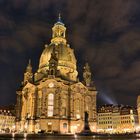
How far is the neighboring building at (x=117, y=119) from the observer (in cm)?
12825

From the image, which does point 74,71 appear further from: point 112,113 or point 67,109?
point 112,113

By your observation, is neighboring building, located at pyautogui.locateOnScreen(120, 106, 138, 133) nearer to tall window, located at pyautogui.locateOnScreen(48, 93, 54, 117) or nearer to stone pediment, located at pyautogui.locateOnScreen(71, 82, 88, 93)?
stone pediment, located at pyautogui.locateOnScreen(71, 82, 88, 93)

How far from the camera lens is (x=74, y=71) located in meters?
98.9

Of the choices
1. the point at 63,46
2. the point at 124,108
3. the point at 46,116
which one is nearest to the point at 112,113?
the point at 124,108

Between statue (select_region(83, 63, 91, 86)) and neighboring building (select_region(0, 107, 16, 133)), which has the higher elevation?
statue (select_region(83, 63, 91, 86))

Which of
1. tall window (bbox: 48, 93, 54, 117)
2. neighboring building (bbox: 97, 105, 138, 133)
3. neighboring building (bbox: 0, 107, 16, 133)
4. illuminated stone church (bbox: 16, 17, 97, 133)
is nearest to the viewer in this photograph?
illuminated stone church (bbox: 16, 17, 97, 133)

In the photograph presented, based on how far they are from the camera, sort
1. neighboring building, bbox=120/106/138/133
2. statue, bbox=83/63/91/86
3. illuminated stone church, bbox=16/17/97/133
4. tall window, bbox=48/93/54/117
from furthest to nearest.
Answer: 1. neighboring building, bbox=120/106/138/133
2. statue, bbox=83/63/91/86
3. tall window, bbox=48/93/54/117
4. illuminated stone church, bbox=16/17/97/133

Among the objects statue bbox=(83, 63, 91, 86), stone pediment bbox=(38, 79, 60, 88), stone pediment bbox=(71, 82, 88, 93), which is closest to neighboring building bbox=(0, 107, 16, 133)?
statue bbox=(83, 63, 91, 86)

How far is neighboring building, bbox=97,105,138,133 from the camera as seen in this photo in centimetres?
12825

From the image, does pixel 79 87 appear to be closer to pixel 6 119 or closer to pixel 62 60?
pixel 62 60

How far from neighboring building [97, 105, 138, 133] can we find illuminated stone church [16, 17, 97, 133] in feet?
120

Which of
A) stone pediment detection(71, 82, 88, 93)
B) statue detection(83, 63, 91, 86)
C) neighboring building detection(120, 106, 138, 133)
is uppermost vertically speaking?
statue detection(83, 63, 91, 86)

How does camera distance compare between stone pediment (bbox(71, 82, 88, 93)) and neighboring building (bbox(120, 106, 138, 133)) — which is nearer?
stone pediment (bbox(71, 82, 88, 93))

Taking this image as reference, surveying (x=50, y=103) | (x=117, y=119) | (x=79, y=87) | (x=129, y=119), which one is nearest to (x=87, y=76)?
(x=79, y=87)
